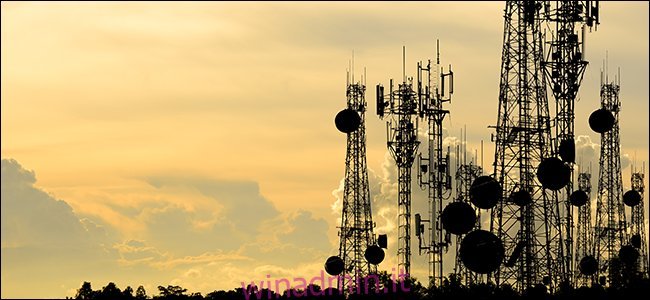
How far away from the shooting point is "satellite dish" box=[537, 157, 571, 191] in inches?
2365

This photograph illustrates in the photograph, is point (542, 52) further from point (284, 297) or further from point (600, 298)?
point (284, 297)

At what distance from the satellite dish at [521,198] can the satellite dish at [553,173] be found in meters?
1.09

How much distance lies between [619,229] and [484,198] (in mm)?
35485

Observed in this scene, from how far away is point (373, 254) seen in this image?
256 feet

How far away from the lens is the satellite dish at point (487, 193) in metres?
62.2

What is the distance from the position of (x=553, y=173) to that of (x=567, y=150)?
5419 millimetres

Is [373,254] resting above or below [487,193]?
above

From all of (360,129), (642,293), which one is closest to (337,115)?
(360,129)

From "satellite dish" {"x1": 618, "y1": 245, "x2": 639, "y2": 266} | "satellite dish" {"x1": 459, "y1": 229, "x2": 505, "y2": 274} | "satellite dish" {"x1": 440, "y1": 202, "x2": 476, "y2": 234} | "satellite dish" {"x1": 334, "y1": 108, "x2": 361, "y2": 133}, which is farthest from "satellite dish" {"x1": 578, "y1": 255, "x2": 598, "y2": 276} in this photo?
"satellite dish" {"x1": 459, "y1": 229, "x2": 505, "y2": 274}

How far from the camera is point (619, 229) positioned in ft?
309

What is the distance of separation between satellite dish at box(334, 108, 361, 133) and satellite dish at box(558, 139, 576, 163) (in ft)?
58.1

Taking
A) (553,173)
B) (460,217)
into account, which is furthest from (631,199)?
(460,217)

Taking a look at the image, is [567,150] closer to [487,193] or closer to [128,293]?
[487,193]

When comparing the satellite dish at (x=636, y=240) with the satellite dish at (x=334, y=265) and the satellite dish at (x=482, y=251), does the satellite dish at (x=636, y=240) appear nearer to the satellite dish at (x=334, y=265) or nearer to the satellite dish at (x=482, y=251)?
the satellite dish at (x=334, y=265)
